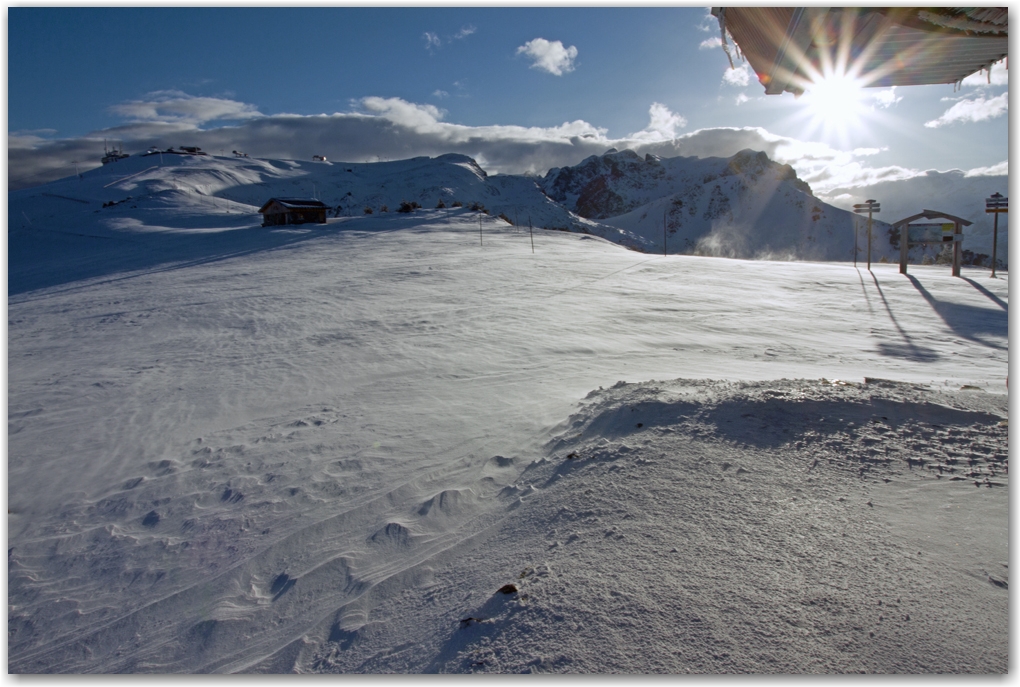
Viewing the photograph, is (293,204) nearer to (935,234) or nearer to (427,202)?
(935,234)

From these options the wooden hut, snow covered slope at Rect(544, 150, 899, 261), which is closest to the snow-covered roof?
the wooden hut

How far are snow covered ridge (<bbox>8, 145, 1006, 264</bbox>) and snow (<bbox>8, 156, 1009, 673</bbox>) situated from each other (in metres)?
26.6

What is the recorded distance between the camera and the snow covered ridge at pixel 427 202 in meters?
38.0

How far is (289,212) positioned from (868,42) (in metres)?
33.2

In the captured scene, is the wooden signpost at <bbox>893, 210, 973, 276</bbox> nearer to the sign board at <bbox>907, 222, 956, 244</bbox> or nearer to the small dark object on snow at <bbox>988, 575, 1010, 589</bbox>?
the sign board at <bbox>907, 222, 956, 244</bbox>

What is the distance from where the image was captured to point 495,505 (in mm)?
3799

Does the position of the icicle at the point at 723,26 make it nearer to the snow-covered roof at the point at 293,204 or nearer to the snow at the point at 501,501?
the snow at the point at 501,501

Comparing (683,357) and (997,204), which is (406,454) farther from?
(997,204)

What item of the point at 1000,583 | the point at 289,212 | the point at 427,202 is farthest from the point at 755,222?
the point at 1000,583

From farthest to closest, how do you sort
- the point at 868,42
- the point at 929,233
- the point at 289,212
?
the point at 289,212 → the point at 929,233 → the point at 868,42

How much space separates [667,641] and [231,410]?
605 cm

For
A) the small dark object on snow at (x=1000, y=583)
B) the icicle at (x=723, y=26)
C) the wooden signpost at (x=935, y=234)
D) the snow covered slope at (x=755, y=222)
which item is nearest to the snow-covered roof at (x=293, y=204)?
the wooden signpost at (x=935, y=234)

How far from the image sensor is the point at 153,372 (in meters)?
7.93

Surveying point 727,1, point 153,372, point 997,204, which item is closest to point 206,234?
point 153,372
